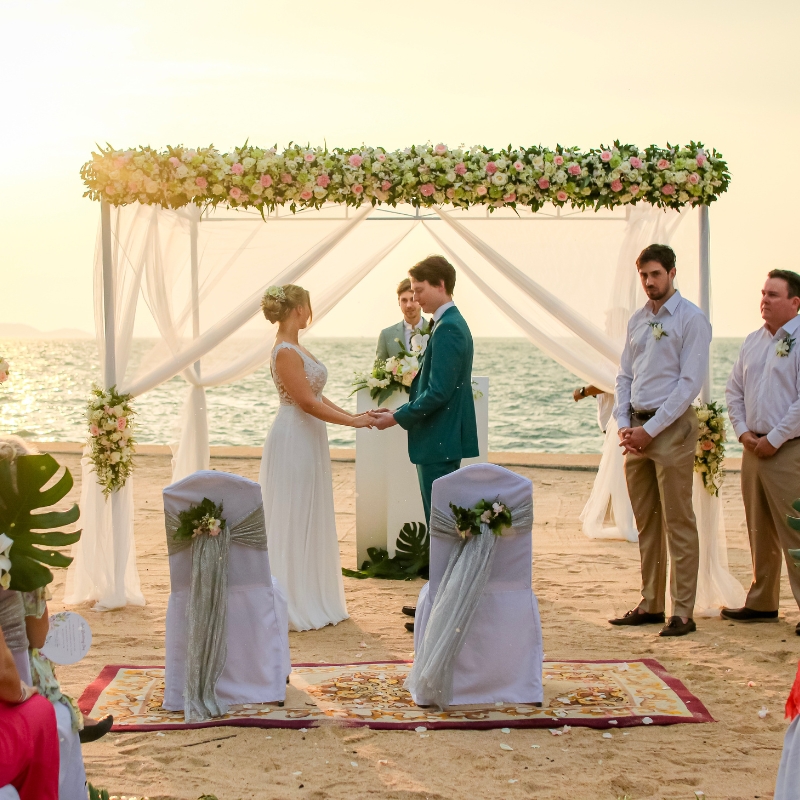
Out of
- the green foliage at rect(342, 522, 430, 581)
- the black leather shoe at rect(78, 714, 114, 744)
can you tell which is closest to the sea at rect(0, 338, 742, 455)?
the green foliage at rect(342, 522, 430, 581)

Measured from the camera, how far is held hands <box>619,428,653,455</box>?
5.21 metres

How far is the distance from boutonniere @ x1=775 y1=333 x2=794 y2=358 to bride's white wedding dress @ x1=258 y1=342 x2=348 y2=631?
2.49 m

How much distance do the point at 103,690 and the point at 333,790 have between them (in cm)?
147

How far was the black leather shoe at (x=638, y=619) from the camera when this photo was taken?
5.45 m

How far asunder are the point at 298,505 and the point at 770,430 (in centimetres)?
260

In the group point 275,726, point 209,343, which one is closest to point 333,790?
point 275,726

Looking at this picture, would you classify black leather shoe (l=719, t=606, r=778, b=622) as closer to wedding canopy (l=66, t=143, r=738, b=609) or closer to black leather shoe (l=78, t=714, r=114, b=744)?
wedding canopy (l=66, t=143, r=738, b=609)

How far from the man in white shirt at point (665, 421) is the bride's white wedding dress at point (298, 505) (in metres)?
1.71

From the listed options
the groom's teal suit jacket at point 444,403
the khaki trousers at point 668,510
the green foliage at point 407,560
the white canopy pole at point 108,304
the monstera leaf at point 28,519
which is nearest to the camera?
the monstera leaf at point 28,519

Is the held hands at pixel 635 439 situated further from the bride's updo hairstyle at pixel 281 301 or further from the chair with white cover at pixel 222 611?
the chair with white cover at pixel 222 611

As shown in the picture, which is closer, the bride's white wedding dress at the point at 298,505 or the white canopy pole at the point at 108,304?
the bride's white wedding dress at the point at 298,505

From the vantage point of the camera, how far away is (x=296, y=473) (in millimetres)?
5480

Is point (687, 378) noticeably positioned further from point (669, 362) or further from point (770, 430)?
point (770, 430)

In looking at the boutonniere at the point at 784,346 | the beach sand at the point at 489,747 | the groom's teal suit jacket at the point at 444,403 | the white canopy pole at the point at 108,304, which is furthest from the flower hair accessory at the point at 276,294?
the boutonniere at the point at 784,346
